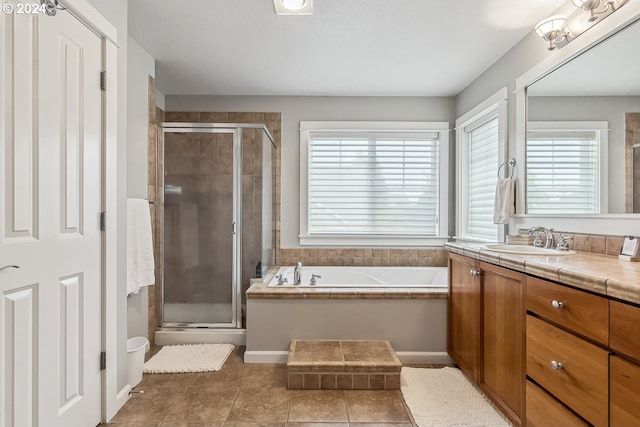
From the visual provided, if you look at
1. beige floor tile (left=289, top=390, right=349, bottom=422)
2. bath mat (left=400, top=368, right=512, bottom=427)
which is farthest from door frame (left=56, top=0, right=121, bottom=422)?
bath mat (left=400, top=368, right=512, bottom=427)

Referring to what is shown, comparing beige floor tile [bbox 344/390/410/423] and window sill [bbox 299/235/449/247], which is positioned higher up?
window sill [bbox 299/235/449/247]

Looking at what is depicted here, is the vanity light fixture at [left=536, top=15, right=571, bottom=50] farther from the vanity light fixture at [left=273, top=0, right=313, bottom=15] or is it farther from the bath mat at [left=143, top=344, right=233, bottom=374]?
the bath mat at [left=143, top=344, right=233, bottom=374]

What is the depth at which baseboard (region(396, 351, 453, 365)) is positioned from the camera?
2553 millimetres

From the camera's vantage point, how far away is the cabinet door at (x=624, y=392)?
1.01 m

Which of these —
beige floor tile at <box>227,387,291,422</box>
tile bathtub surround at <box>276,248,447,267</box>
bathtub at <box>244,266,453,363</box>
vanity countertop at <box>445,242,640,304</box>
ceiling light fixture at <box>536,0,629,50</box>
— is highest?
A: ceiling light fixture at <box>536,0,629,50</box>

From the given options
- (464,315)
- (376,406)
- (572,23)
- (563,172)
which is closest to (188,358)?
(376,406)

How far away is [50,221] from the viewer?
57.6 inches

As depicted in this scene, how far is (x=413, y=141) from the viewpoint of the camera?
371 cm

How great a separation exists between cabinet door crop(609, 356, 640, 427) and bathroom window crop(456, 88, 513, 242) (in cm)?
173

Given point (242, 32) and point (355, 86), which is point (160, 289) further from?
point (355, 86)

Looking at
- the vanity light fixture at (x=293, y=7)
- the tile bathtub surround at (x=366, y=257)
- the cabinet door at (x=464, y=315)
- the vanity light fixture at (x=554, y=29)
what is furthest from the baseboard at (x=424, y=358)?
the vanity light fixture at (x=293, y=7)

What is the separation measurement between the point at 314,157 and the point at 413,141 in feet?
3.51

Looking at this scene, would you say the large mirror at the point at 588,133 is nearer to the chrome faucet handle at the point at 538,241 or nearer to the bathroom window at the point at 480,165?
the chrome faucet handle at the point at 538,241

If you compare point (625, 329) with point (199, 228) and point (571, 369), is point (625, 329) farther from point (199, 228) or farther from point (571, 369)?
point (199, 228)
